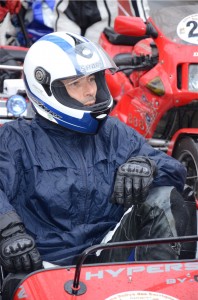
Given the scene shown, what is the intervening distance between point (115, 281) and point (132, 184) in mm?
675

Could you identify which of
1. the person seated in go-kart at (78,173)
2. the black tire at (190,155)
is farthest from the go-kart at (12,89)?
the person seated in go-kart at (78,173)

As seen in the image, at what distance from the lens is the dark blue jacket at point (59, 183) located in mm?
3398

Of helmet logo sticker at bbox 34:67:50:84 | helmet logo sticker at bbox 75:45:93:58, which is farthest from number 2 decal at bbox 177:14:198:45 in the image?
helmet logo sticker at bbox 34:67:50:84

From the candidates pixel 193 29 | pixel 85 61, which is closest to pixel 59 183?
pixel 85 61

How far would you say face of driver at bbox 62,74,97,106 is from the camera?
358 centimetres

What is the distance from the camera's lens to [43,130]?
359 centimetres

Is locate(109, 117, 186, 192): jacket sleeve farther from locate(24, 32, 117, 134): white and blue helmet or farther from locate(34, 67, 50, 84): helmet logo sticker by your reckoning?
locate(34, 67, 50, 84): helmet logo sticker

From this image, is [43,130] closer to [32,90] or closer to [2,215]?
[32,90]

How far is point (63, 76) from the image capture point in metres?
3.51

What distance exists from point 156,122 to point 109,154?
5.98 ft

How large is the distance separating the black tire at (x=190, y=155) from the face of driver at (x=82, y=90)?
1567 millimetres

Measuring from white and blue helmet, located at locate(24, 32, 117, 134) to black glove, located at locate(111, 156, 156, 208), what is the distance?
27cm

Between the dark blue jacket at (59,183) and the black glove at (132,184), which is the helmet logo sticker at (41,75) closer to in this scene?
the dark blue jacket at (59,183)

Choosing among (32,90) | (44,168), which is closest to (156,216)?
(44,168)
